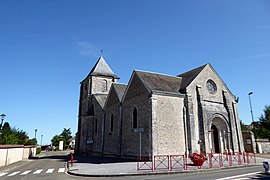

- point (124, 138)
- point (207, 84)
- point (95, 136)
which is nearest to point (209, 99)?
point (207, 84)

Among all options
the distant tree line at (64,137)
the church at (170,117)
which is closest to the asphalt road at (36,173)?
the church at (170,117)

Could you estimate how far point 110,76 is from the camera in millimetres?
33875

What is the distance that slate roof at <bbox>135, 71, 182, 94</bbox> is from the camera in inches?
733

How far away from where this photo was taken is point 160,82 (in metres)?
20.2

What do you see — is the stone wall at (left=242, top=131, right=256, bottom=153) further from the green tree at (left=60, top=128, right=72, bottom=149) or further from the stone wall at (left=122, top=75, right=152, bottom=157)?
Answer: the green tree at (left=60, top=128, right=72, bottom=149)

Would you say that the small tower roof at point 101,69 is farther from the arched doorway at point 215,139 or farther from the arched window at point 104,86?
the arched doorway at point 215,139

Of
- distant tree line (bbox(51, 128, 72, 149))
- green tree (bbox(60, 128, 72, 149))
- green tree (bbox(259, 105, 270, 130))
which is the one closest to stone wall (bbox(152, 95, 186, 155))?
green tree (bbox(259, 105, 270, 130))

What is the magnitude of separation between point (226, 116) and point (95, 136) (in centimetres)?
1763

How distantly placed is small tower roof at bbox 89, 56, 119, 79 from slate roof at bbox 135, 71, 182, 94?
1383 centimetres

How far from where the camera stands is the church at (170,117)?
17.3 m

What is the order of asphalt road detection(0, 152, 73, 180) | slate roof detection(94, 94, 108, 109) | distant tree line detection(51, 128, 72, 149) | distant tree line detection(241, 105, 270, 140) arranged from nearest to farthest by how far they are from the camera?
asphalt road detection(0, 152, 73, 180), slate roof detection(94, 94, 108, 109), distant tree line detection(241, 105, 270, 140), distant tree line detection(51, 128, 72, 149)

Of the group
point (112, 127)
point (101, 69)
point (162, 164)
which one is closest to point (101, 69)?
point (101, 69)

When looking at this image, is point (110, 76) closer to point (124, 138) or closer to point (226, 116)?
point (124, 138)

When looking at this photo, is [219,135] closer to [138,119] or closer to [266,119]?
[138,119]
